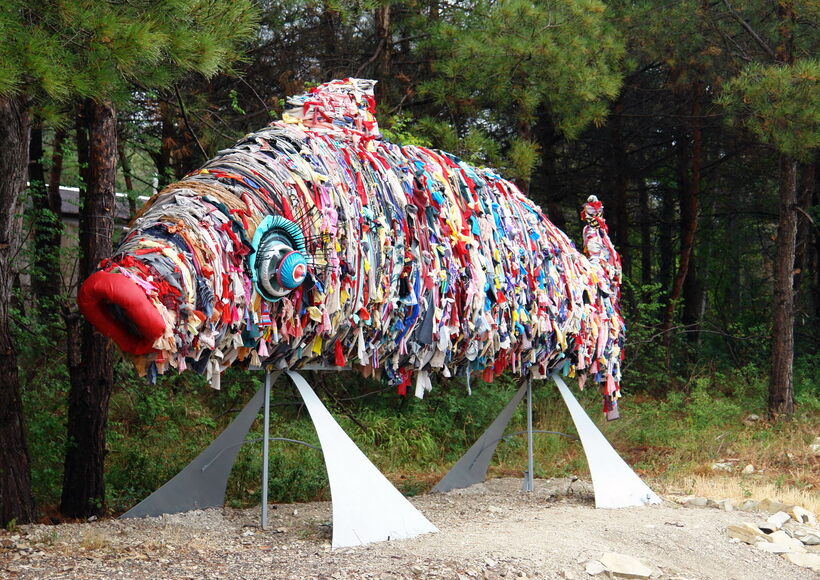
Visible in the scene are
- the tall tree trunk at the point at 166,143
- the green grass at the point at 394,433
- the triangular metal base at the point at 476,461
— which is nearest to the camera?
the triangular metal base at the point at 476,461

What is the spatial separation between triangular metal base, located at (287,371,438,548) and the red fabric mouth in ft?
3.42

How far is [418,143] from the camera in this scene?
7816 mm

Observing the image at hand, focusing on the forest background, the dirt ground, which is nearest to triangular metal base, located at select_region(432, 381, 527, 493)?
the forest background

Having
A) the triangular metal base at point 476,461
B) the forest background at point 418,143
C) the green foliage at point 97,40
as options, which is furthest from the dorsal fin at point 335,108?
the triangular metal base at point 476,461

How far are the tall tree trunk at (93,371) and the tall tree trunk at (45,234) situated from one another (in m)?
1.13

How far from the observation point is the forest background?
15.5ft

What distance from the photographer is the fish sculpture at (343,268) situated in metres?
3.46

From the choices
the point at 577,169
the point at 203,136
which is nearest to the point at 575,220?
the point at 577,169

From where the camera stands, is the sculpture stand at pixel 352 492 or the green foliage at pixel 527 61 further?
the green foliage at pixel 527 61

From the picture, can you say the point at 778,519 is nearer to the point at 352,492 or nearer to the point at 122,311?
the point at 352,492

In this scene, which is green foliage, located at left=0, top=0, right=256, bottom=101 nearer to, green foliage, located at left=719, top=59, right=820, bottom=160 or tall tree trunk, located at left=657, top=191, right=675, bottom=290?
green foliage, located at left=719, top=59, right=820, bottom=160

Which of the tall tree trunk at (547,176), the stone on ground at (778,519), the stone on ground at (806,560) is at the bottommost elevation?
the stone on ground at (806,560)

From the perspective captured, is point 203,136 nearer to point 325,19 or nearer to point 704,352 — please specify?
point 325,19

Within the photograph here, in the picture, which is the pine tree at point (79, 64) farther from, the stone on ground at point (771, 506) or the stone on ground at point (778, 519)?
the stone on ground at point (771, 506)
